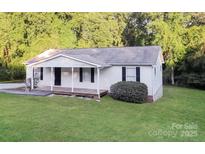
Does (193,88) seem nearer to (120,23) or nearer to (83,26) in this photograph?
(120,23)

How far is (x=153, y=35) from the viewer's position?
1341 centimetres

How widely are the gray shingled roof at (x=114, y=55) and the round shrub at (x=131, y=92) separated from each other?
1076 millimetres

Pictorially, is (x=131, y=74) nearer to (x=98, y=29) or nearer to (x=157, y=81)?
(x=157, y=81)

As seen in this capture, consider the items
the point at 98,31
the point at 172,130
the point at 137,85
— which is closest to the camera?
the point at 172,130

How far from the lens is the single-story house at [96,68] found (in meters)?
12.7

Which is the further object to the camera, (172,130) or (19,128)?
(172,130)

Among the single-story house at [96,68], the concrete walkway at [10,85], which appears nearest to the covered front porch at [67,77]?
the single-story house at [96,68]

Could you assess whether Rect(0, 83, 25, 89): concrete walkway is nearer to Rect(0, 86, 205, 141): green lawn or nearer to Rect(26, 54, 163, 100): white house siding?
Rect(26, 54, 163, 100): white house siding

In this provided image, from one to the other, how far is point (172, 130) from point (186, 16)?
6219 millimetres

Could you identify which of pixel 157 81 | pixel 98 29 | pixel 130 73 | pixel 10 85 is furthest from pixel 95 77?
pixel 10 85

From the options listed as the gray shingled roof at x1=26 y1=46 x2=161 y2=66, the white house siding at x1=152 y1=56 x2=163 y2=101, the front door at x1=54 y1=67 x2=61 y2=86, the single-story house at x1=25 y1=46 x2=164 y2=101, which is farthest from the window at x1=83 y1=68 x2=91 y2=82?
the white house siding at x1=152 y1=56 x2=163 y2=101

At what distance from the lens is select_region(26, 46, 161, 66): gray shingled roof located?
41.9 feet

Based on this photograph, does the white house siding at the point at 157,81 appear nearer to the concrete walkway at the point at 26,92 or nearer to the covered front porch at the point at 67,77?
the covered front porch at the point at 67,77
